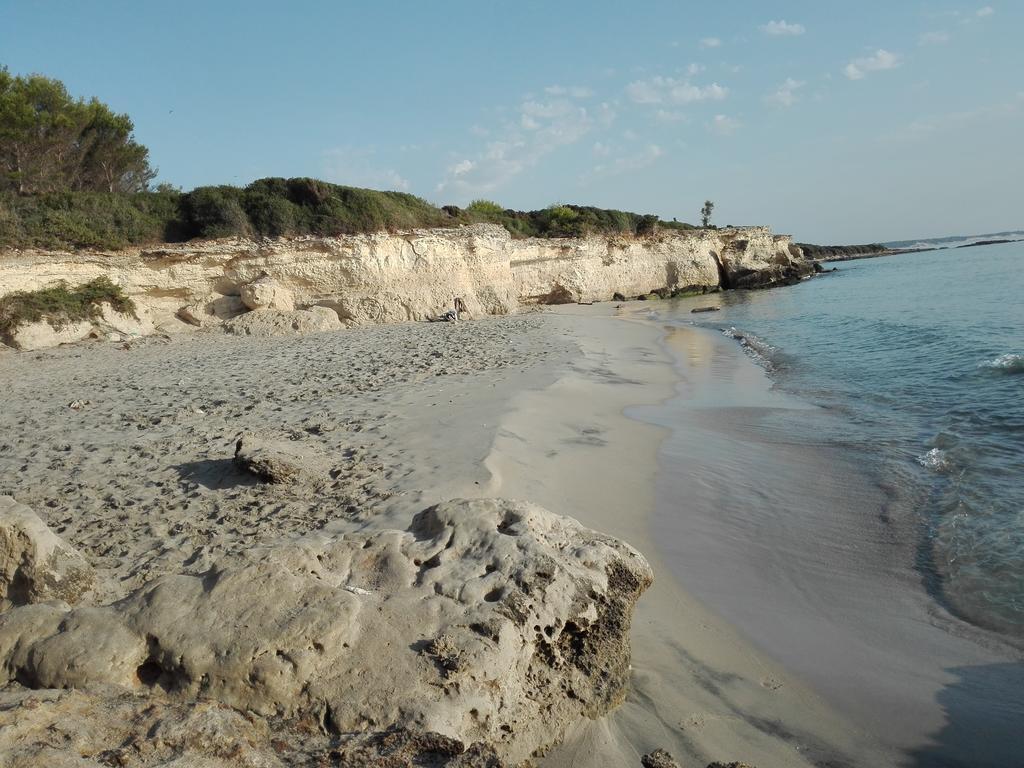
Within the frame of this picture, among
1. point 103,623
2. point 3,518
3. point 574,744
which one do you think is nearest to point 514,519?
point 574,744

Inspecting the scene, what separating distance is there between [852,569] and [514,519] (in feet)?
9.82

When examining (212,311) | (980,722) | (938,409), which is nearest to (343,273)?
(212,311)

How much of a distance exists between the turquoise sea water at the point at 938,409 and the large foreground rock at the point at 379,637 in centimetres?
297

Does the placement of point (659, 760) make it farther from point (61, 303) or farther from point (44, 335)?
point (61, 303)

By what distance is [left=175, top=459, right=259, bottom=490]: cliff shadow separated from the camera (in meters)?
5.71

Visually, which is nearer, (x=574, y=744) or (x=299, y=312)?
(x=574, y=744)

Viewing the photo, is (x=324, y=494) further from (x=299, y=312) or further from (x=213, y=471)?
(x=299, y=312)

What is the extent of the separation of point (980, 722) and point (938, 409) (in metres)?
7.35

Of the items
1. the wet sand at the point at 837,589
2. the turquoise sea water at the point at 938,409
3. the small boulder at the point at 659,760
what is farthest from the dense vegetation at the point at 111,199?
the small boulder at the point at 659,760

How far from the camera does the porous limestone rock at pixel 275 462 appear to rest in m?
5.61

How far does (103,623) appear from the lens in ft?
8.95

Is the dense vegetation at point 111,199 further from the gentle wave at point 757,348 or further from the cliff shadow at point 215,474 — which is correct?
the cliff shadow at point 215,474

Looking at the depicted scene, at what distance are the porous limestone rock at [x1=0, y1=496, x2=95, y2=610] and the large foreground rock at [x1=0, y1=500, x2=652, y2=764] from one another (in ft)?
2.17

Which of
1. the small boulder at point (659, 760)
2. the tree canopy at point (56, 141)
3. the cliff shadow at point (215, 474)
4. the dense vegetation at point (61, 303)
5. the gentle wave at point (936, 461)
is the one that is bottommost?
the small boulder at point (659, 760)
